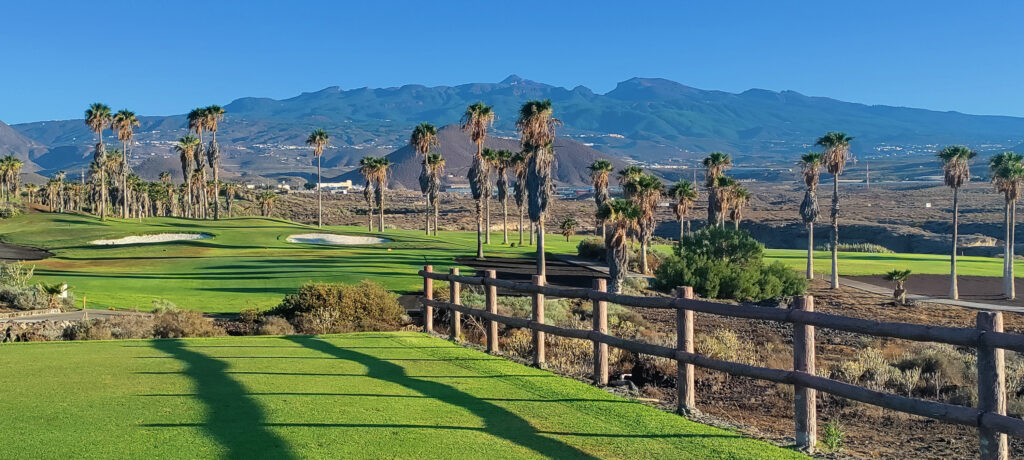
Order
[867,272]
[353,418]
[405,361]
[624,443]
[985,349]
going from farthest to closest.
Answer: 1. [867,272]
2. [405,361]
3. [353,418]
4. [624,443]
5. [985,349]

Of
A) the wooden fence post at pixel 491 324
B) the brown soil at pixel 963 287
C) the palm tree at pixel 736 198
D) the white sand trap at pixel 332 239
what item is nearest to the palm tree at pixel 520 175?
the white sand trap at pixel 332 239

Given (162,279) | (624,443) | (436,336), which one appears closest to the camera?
(624,443)

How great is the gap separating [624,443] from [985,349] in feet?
10.1

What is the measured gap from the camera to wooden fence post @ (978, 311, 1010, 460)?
662 cm

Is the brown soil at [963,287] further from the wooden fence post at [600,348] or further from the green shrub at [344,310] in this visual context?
the wooden fence post at [600,348]

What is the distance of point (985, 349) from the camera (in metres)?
6.70

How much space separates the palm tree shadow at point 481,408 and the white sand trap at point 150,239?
5641 centimetres

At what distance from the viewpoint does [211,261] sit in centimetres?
4881

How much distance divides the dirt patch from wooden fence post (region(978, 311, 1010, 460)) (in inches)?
2064

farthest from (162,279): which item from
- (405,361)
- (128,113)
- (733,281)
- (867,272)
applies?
(128,113)

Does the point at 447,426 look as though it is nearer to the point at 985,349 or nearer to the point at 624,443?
the point at 624,443

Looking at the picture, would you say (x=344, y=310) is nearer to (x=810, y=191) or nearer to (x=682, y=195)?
(x=810, y=191)

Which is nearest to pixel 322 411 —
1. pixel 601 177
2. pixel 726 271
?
pixel 726 271

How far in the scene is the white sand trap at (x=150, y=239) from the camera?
205 feet
